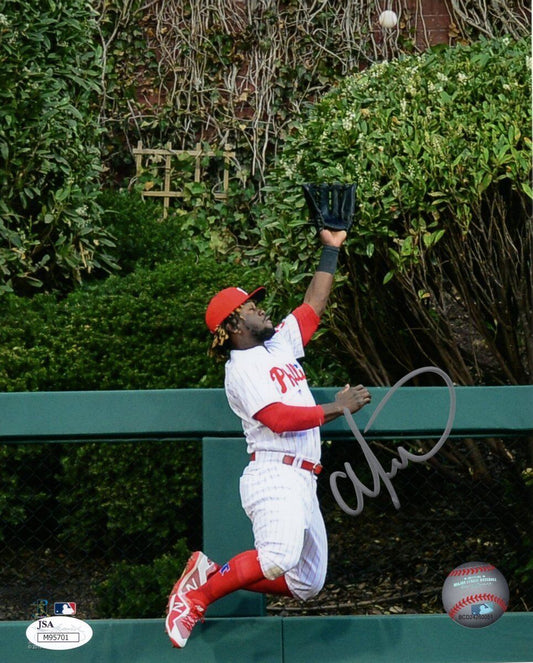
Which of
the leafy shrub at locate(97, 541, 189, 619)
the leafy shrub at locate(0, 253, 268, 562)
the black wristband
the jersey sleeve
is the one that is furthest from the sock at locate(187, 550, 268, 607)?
the black wristband

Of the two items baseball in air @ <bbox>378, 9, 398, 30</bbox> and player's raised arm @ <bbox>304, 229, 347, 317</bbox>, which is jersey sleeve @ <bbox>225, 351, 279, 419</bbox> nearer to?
player's raised arm @ <bbox>304, 229, 347, 317</bbox>

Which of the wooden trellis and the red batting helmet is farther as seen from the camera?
the wooden trellis

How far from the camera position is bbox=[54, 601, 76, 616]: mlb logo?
4312mm

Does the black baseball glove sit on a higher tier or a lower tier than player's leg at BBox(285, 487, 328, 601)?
→ higher

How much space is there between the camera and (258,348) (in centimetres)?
398

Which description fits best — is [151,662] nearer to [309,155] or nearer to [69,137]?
[309,155]

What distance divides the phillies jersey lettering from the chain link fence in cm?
100

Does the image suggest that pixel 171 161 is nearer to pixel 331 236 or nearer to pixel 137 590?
pixel 331 236

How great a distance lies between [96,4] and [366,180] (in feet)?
16.7

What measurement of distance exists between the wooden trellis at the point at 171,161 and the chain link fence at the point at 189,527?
3732mm

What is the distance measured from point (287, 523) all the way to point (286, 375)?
22.8 inches

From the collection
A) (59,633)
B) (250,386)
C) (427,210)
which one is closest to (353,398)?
(250,386)

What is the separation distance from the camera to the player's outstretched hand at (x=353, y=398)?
12.5ft

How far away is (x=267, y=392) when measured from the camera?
3820 millimetres
